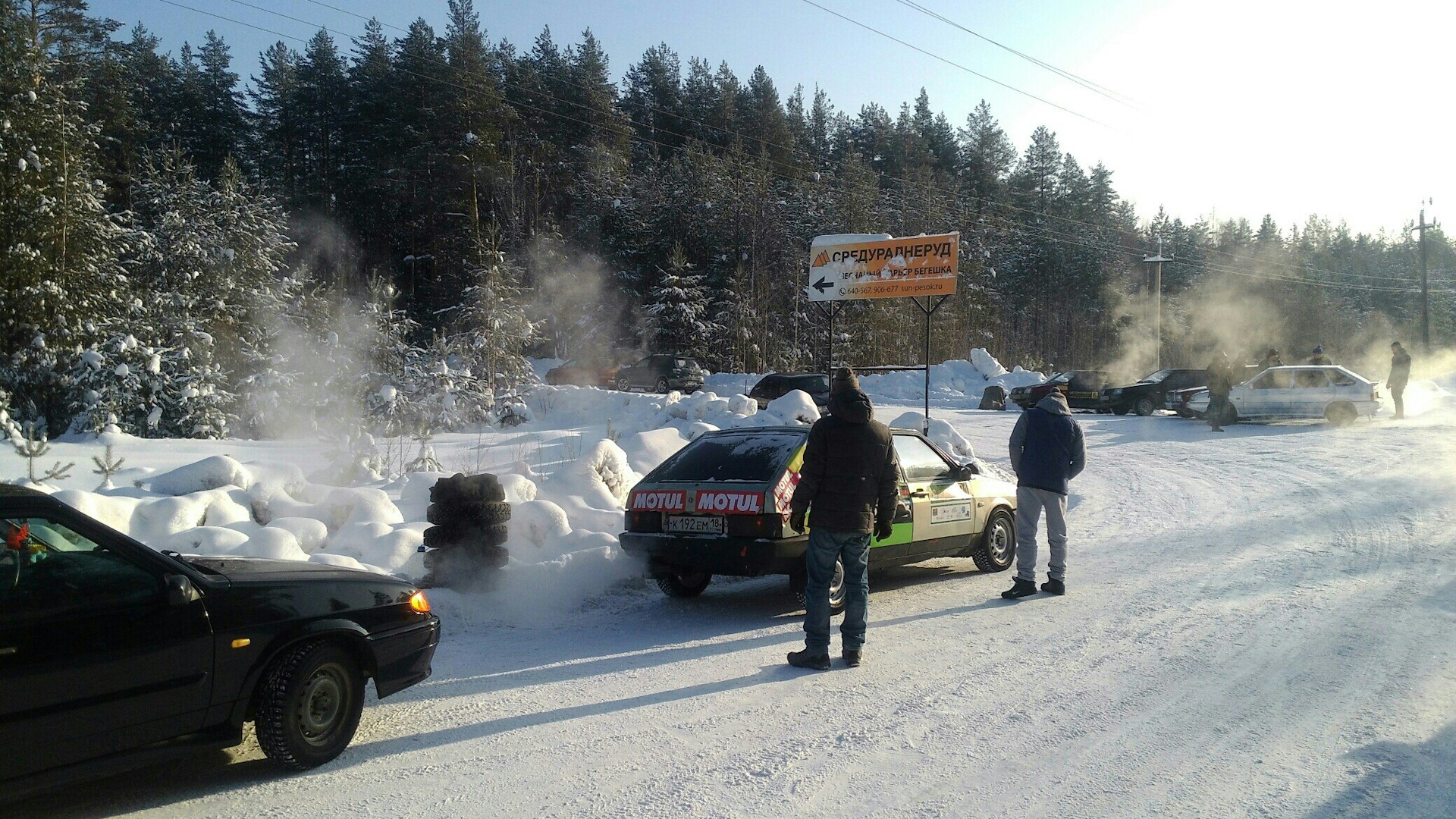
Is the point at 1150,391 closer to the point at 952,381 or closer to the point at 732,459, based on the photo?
the point at 952,381

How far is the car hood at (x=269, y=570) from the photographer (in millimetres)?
4203

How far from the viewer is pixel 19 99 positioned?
20.3 m

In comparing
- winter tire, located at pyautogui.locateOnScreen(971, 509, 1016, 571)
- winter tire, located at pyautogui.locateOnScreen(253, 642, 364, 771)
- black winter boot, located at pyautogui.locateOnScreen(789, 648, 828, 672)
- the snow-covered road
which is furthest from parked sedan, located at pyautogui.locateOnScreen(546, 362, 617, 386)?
winter tire, located at pyautogui.locateOnScreen(253, 642, 364, 771)

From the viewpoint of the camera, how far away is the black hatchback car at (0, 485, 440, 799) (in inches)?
132

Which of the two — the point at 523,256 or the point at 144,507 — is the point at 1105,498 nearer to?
the point at 144,507

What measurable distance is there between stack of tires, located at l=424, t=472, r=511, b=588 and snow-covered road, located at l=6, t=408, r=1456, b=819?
0.36 meters

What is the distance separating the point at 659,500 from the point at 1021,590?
3.15 m

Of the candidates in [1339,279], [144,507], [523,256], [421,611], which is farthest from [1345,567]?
[1339,279]

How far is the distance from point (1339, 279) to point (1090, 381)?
77.0m

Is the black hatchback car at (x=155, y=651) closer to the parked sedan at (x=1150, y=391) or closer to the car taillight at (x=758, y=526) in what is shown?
the car taillight at (x=758, y=526)

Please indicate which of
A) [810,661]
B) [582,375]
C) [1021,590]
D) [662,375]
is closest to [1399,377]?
[1021,590]

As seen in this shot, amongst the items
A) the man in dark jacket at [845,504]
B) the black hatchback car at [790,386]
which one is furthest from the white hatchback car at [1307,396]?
the man in dark jacket at [845,504]

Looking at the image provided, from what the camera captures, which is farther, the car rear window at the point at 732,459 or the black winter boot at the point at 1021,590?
the black winter boot at the point at 1021,590

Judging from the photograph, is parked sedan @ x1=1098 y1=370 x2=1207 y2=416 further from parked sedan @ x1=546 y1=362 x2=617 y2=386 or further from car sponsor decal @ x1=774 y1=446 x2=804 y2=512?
car sponsor decal @ x1=774 y1=446 x2=804 y2=512
